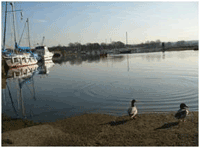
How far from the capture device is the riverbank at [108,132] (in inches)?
240

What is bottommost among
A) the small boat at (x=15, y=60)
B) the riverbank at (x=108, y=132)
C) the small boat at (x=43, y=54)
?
the riverbank at (x=108, y=132)

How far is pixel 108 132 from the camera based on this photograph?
6.96m

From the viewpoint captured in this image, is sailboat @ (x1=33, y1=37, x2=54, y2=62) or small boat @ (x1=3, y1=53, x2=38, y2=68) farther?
sailboat @ (x1=33, y1=37, x2=54, y2=62)

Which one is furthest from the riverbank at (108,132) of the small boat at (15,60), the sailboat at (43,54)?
the sailboat at (43,54)

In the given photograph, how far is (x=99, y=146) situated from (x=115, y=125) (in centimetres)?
187

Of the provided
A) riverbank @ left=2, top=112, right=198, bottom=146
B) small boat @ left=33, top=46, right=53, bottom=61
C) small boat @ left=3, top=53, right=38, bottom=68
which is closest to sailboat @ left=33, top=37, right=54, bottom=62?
small boat @ left=33, top=46, right=53, bottom=61

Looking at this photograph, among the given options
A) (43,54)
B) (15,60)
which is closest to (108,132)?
(15,60)

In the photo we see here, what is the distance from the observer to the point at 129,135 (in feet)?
21.5

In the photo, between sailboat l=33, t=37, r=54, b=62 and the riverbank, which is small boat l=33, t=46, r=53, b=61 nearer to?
sailboat l=33, t=37, r=54, b=62

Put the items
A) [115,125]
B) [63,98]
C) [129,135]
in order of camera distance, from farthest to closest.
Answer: [63,98] → [115,125] → [129,135]

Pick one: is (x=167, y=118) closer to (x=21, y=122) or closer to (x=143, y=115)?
(x=143, y=115)

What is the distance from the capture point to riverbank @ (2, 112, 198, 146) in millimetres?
6105

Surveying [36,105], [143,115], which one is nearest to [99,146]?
[143,115]

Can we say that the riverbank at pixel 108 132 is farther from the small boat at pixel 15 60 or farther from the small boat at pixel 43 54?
the small boat at pixel 43 54
